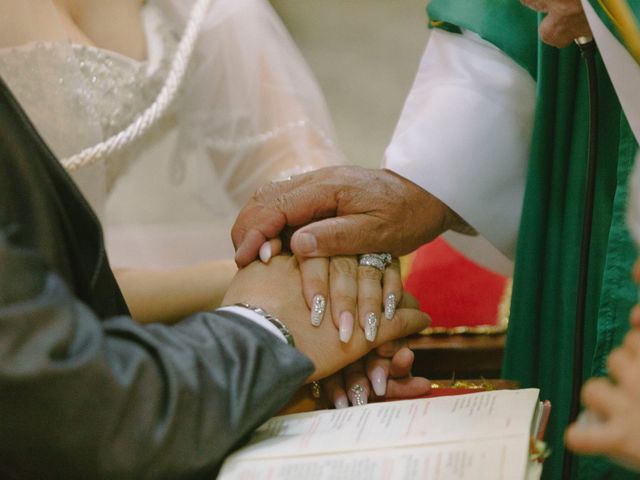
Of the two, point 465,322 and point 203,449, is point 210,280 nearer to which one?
point 465,322

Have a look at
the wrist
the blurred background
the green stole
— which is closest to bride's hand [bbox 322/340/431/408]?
the wrist

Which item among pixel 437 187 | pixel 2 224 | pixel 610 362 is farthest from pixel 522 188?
pixel 2 224

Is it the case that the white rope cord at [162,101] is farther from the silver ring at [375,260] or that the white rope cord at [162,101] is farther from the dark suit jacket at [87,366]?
the dark suit jacket at [87,366]

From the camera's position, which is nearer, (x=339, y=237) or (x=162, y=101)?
(x=339, y=237)

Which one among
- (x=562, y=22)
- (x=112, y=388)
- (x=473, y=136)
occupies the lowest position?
(x=112, y=388)

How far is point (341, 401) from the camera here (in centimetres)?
79

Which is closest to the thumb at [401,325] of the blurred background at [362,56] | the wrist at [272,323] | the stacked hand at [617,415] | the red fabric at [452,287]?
the wrist at [272,323]

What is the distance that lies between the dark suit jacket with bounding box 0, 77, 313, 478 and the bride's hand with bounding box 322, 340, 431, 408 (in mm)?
170

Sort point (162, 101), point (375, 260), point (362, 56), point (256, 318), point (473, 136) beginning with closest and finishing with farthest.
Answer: point (256, 318)
point (375, 260)
point (473, 136)
point (162, 101)
point (362, 56)

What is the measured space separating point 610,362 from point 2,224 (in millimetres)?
377

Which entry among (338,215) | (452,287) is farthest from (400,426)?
(452,287)

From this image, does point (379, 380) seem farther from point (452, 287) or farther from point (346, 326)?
point (452, 287)

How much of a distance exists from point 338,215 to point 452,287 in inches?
21.2

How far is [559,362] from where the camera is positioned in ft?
3.28
